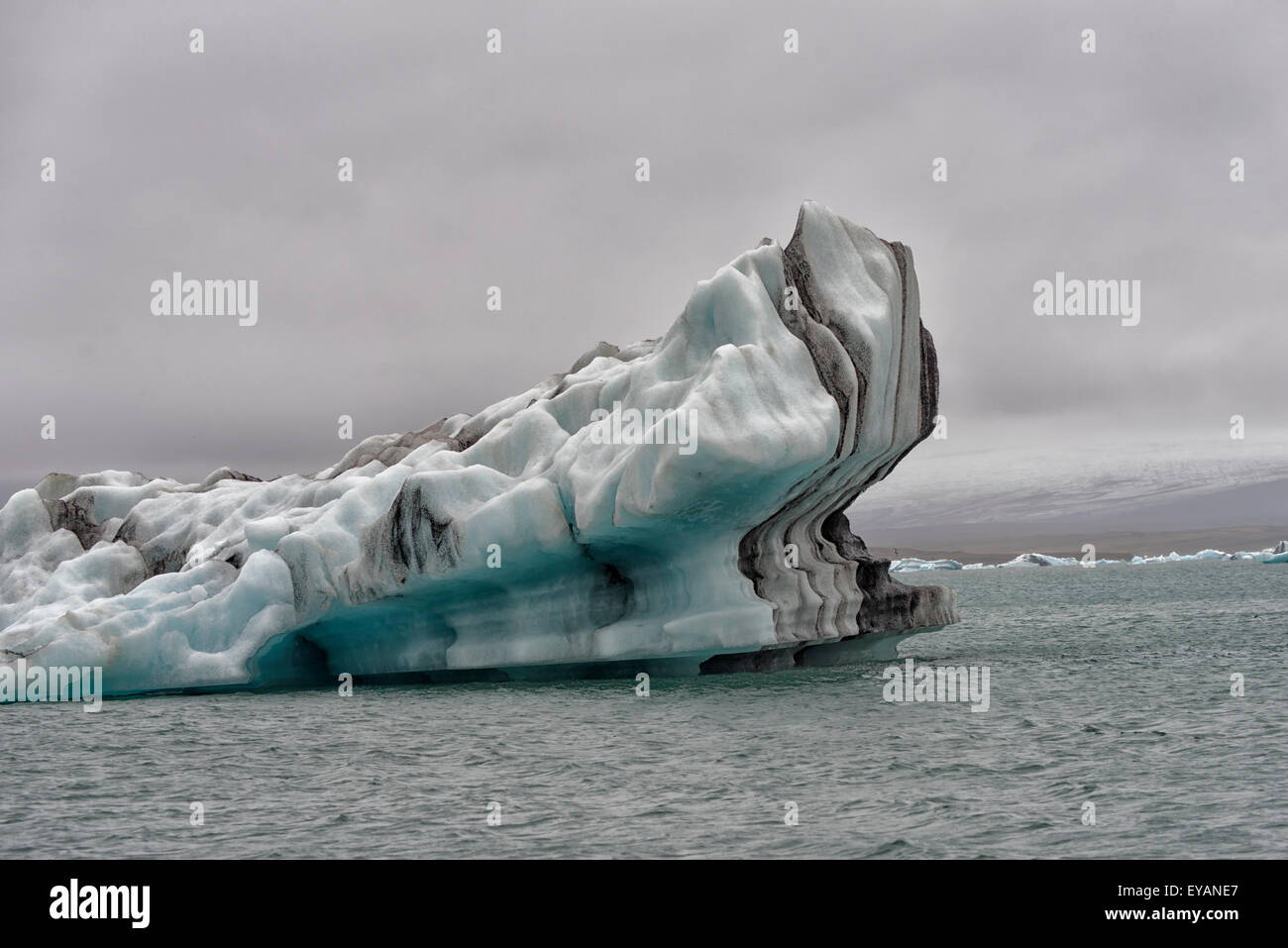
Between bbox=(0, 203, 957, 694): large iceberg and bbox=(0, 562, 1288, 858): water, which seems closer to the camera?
bbox=(0, 562, 1288, 858): water

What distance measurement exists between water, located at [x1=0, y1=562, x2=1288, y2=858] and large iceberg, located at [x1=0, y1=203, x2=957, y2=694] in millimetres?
1012

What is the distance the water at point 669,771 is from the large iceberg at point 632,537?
1012 mm

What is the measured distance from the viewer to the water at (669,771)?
11.3 meters

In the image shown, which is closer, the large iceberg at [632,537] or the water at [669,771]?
the water at [669,771]

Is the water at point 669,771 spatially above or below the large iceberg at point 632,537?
below

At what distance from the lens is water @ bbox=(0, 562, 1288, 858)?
37.0 ft

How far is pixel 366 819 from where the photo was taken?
12.3 meters

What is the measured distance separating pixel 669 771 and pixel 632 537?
22.9 feet

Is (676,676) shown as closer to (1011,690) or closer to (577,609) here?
(577,609)

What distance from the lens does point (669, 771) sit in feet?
46.3

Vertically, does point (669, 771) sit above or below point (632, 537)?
below

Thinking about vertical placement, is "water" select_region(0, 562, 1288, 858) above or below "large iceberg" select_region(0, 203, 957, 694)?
below

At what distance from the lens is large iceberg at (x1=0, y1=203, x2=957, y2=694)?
20.2 metres
